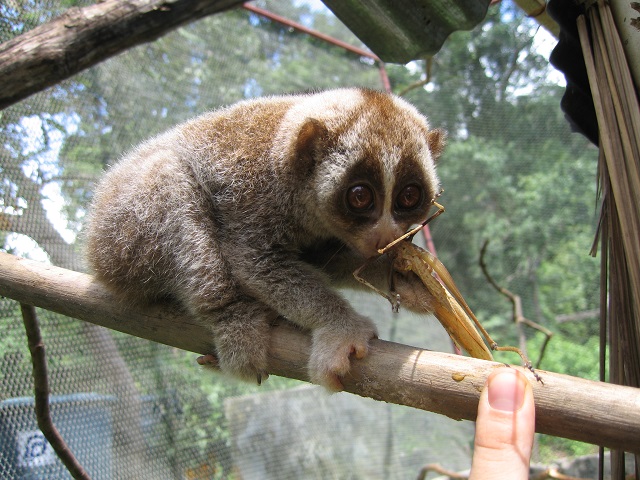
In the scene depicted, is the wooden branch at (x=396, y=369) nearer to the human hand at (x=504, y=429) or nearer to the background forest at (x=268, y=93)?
the human hand at (x=504, y=429)

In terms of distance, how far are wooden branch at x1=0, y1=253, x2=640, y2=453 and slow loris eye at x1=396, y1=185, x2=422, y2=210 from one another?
810mm

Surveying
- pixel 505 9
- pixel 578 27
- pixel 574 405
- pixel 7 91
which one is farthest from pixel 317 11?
pixel 574 405

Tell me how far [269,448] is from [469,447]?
2.66 metres

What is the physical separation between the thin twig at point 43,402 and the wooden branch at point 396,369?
0.78 feet

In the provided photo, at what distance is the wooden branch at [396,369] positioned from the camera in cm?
140

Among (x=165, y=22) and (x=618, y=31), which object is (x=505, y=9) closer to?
(x=618, y=31)

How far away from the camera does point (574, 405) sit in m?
1.43

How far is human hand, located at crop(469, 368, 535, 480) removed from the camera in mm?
1303

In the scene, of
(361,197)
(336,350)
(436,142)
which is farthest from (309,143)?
(336,350)

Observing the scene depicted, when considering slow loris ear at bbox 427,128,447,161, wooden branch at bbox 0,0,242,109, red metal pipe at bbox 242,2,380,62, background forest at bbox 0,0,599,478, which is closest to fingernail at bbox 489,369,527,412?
slow loris ear at bbox 427,128,447,161

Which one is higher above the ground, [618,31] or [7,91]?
[618,31]

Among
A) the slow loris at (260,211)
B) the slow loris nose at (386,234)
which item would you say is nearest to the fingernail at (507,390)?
the slow loris at (260,211)

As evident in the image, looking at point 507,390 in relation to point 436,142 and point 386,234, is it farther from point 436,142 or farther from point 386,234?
point 436,142

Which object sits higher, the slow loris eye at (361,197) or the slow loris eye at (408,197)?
the slow loris eye at (408,197)
